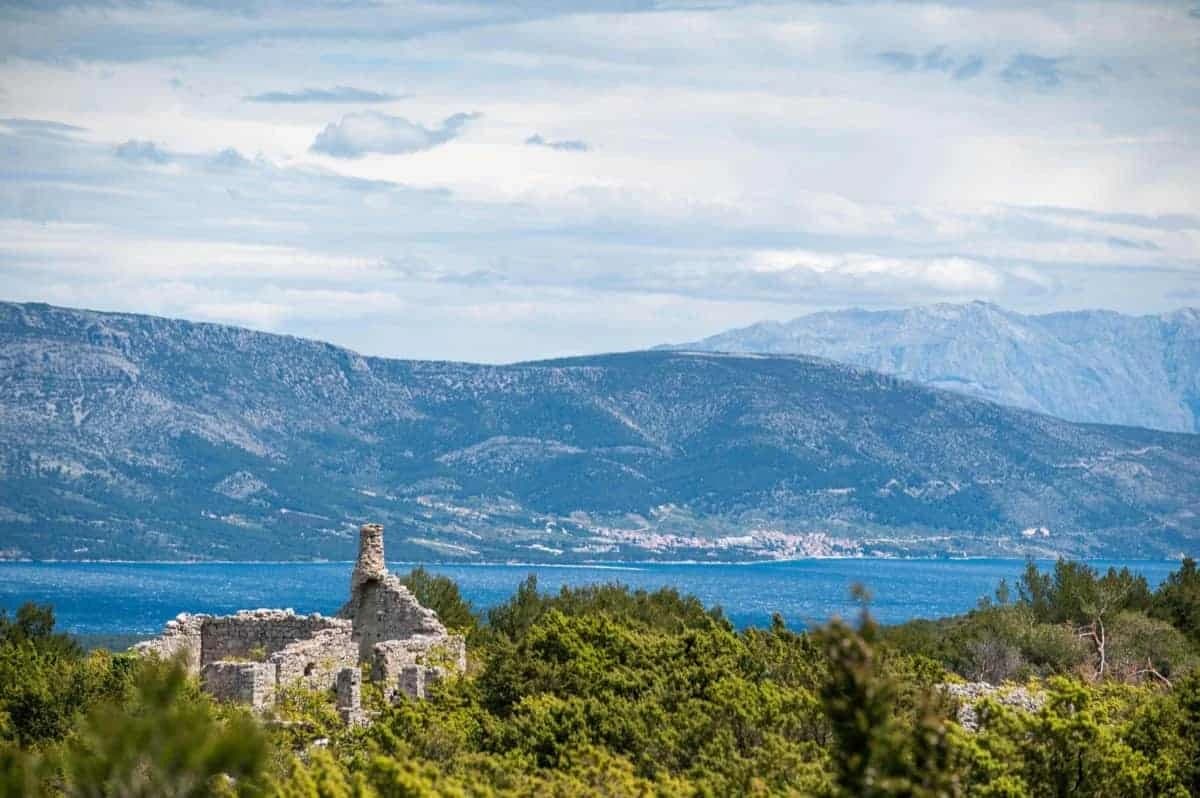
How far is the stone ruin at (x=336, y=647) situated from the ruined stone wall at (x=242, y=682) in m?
0.02

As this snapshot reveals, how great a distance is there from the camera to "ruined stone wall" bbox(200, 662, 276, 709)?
46.0m

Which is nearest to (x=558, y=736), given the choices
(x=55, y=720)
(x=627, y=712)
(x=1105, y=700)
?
(x=627, y=712)

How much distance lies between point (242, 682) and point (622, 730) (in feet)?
28.6

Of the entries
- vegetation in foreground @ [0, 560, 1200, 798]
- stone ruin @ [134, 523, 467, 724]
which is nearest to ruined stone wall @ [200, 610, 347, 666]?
stone ruin @ [134, 523, 467, 724]

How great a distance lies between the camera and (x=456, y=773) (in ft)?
130

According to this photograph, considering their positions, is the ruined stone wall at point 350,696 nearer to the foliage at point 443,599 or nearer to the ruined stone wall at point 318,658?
the ruined stone wall at point 318,658

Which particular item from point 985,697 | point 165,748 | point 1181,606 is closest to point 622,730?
A: point 985,697

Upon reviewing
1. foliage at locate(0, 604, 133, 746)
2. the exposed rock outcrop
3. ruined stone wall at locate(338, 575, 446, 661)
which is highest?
ruined stone wall at locate(338, 575, 446, 661)

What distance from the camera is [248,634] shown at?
51719 millimetres

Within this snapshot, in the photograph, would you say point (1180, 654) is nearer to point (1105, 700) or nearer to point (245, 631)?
point (1105, 700)

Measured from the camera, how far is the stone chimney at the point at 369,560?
5262cm

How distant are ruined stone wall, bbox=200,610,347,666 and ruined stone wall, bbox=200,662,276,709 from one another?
406 cm

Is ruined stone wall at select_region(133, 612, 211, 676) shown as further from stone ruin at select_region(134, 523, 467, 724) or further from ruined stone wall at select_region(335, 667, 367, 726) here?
ruined stone wall at select_region(335, 667, 367, 726)

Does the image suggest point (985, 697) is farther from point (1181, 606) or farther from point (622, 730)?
point (1181, 606)
